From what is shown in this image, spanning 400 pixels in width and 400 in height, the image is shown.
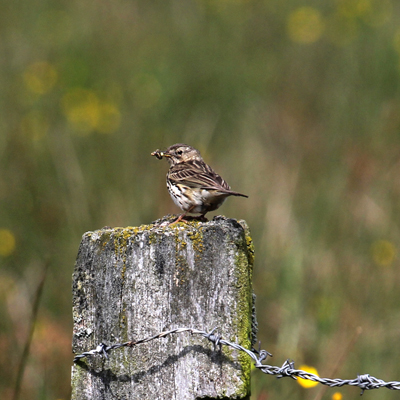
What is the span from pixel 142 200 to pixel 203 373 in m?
5.05

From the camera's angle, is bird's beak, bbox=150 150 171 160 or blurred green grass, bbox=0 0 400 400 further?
blurred green grass, bbox=0 0 400 400

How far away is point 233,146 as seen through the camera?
939 centimetres

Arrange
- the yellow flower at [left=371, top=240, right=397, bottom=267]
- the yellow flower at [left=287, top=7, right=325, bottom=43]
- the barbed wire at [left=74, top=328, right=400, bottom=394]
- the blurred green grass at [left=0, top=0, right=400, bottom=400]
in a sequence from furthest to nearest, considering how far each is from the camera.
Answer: the yellow flower at [left=287, top=7, right=325, bottom=43]
the yellow flower at [left=371, top=240, right=397, bottom=267]
the blurred green grass at [left=0, top=0, right=400, bottom=400]
the barbed wire at [left=74, top=328, right=400, bottom=394]

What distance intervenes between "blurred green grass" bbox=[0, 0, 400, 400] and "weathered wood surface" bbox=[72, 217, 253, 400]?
1.97 m

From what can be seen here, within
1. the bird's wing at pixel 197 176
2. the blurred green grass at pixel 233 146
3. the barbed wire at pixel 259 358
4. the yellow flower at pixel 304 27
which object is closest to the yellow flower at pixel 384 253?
the blurred green grass at pixel 233 146

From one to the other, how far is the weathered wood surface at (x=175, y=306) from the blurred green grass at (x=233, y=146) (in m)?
1.97

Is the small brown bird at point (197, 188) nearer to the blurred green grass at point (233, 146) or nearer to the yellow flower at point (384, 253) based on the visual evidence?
the blurred green grass at point (233, 146)

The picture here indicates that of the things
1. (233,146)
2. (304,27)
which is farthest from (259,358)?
(304,27)

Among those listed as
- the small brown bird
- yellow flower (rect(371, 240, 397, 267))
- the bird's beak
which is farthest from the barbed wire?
yellow flower (rect(371, 240, 397, 267))

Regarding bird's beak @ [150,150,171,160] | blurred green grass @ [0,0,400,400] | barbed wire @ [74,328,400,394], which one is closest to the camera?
barbed wire @ [74,328,400,394]

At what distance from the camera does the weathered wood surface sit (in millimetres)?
2455

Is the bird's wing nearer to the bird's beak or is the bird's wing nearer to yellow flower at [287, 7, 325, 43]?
the bird's beak

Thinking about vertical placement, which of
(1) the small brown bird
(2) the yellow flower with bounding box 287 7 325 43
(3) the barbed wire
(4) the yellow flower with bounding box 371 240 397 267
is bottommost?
(3) the barbed wire

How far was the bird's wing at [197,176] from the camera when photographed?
4527mm
